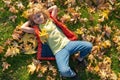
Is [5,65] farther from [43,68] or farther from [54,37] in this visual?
[54,37]

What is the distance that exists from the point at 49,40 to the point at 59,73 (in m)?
0.69

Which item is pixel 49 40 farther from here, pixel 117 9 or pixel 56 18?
pixel 117 9

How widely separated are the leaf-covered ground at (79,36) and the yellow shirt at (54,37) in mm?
333

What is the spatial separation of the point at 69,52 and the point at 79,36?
0.58 m

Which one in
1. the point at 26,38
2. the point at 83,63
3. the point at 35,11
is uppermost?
the point at 35,11

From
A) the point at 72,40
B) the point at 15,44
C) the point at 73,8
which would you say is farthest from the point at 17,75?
the point at 73,8

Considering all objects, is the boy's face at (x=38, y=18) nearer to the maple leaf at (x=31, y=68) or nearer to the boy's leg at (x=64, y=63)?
the boy's leg at (x=64, y=63)

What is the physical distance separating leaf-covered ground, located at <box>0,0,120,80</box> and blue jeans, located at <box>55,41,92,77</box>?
266mm

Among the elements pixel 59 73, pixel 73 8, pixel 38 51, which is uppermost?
pixel 73 8

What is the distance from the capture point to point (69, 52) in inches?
279

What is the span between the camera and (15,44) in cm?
723

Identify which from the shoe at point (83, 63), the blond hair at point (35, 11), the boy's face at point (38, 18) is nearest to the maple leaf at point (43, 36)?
the boy's face at point (38, 18)

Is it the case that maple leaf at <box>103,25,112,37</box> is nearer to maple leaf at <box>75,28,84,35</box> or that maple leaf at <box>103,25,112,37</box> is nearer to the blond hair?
maple leaf at <box>75,28,84,35</box>

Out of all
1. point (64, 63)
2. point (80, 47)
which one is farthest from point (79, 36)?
point (64, 63)
